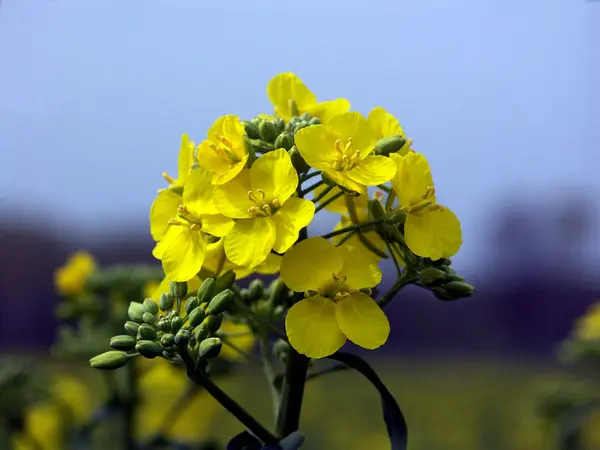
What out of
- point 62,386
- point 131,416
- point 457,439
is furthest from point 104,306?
point 457,439

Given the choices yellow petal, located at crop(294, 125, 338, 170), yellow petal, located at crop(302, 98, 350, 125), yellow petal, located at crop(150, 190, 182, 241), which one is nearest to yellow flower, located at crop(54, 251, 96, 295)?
Result: yellow petal, located at crop(150, 190, 182, 241)

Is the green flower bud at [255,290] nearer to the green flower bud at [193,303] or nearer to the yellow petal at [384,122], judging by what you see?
the green flower bud at [193,303]

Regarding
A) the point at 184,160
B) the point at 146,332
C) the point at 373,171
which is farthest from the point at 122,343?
the point at 373,171

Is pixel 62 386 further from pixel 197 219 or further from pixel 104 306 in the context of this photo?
pixel 197 219

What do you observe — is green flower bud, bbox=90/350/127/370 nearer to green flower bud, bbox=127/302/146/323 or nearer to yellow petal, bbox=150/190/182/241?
green flower bud, bbox=127/302/146/323

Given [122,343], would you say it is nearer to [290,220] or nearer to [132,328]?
[132,328]
